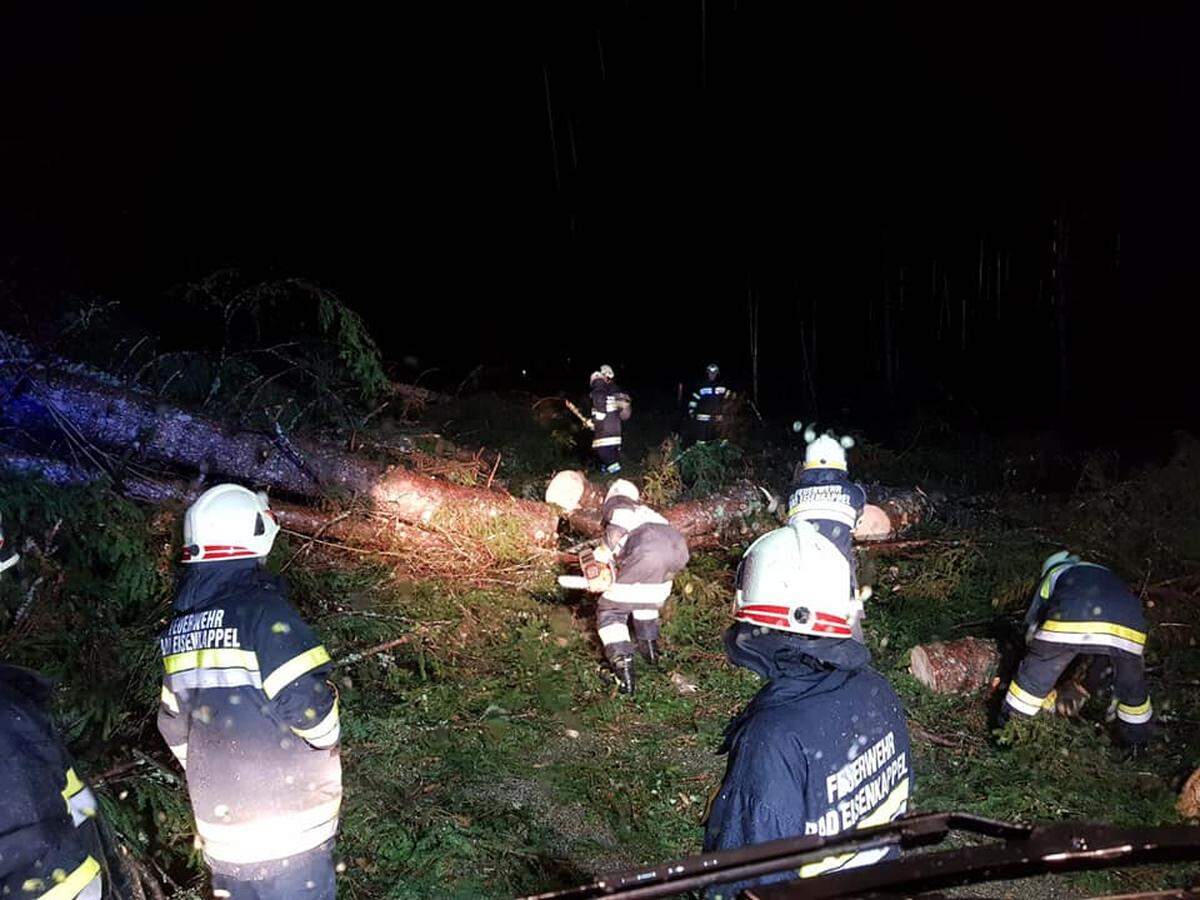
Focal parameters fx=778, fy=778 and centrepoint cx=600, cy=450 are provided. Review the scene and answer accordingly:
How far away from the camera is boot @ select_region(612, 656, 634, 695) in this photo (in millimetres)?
5164

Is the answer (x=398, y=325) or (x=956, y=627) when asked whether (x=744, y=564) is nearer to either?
(x=956, y=627)

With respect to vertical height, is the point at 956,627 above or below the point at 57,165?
below

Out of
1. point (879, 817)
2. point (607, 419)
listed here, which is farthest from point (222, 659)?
point (607, 419)

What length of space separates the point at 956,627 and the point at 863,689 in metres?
4.50

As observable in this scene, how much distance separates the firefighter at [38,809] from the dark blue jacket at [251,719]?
1.41ft

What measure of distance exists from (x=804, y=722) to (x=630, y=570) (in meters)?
3.29

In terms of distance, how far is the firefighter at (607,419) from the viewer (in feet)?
31.1

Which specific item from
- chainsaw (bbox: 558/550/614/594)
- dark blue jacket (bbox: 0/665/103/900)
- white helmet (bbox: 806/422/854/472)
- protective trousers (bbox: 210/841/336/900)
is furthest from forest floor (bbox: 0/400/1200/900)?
white helmet (bbox: 806/422/854/472)

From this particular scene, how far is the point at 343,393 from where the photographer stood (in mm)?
7367

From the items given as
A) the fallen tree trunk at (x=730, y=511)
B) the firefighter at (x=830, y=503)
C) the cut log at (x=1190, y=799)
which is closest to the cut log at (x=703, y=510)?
the fallen tree trunk at (x=730, y=511)

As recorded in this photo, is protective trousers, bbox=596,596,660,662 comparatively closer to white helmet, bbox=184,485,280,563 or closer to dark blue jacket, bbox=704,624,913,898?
white helmet, bbox=184,485,280,563

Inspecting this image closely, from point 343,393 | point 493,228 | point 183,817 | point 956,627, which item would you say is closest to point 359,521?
point 343,393

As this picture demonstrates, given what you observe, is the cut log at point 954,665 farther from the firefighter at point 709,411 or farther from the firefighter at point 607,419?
the firefighter at point 709,411

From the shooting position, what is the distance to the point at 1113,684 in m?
4.60
